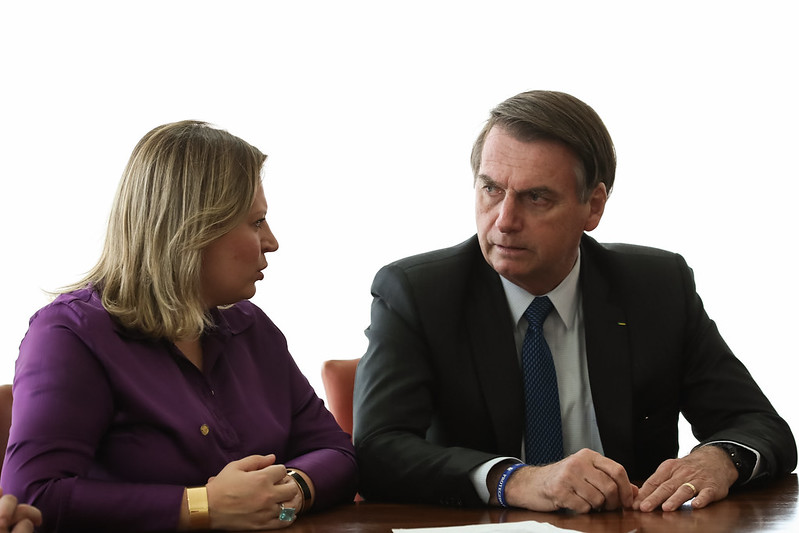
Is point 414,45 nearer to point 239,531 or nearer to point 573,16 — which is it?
point 573,16

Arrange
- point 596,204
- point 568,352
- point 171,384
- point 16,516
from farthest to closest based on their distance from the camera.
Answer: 1. point 596,204
2. point 568,352
3. point 171,384
4. point 16,516

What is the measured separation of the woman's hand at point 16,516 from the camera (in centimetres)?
154

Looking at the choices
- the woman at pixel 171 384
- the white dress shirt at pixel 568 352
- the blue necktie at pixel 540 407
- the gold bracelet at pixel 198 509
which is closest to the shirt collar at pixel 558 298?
the white dress shirt at pixel 568 352

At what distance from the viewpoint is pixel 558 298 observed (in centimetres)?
244

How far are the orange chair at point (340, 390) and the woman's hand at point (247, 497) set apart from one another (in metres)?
0.77

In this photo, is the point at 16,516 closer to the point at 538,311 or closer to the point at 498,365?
the point at 498,365

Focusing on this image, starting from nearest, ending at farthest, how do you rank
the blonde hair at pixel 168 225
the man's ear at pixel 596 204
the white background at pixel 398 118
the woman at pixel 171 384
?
the woman at pixel 171 384 < the blonde hair at pixel 168 225 < the man's ear at pixel 596 204 < the white background at pixel 398 118

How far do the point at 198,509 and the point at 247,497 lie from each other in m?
0.08

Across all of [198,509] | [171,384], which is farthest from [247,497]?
[171,384]

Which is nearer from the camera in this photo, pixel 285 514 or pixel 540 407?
pixel 285 514

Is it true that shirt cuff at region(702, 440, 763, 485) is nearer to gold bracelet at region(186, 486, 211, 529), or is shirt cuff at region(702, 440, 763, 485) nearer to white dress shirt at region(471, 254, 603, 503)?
white dress shirt at region(471, 254, 603, 503)

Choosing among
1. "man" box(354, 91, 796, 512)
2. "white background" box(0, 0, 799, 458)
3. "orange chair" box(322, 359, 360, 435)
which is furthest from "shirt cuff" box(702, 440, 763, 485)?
"white background" box(0, 0, 799, 458)

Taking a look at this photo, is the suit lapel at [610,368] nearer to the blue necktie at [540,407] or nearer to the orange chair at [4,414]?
the blue necktie at [540,407]

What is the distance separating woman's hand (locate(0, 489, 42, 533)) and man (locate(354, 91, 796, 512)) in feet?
2.35
